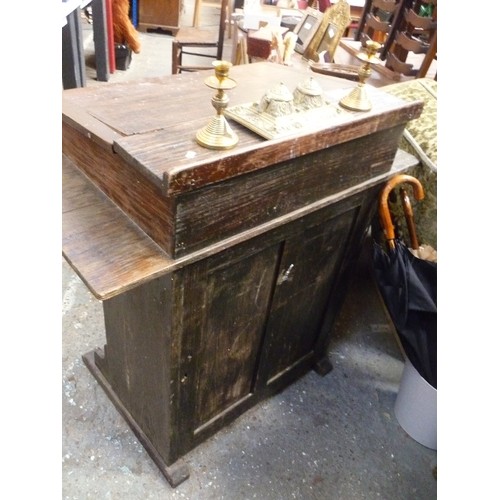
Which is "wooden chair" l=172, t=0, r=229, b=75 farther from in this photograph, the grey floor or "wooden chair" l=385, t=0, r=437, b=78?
the grey floor

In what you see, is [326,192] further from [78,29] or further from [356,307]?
[78,29]

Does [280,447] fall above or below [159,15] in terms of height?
below

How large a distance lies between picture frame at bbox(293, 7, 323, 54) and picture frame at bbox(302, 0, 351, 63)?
0.03 m

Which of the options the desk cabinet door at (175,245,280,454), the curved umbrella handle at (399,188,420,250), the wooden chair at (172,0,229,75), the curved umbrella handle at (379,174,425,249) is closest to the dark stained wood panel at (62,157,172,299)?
the desk cabinet door at (175,245,280,454)

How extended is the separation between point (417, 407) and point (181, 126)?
4.09 feet

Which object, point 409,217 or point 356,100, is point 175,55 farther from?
point 356,100

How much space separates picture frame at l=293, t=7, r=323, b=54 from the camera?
2.61m

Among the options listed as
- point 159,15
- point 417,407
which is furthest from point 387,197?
point 159,15

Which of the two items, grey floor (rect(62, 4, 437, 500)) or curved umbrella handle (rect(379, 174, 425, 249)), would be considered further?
grey floor (rect(62, 4, 437, 500))

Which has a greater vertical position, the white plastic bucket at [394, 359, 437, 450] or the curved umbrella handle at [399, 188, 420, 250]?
the curved umbrella handle at [399, 188, 420, 250]

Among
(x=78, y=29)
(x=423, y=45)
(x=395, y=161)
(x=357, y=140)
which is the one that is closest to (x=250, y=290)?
(x=357, y=140)

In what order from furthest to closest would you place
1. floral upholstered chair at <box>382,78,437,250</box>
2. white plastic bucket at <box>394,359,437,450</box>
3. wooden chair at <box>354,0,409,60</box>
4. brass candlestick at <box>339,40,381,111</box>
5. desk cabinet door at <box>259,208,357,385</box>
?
wooden chair at <box>354,0,409,60</box>, floral upholstered chair at <box>382,78,437,250</box>, white plastic bucket at <box>394,359,437,450</box>, desk cabinet door at <box>259,208,357,385</box>, brass candlestick at <box>339,40,381,111</box>

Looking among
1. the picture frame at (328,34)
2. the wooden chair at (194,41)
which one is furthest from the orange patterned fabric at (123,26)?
the picture frame at (328,34)

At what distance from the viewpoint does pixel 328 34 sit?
2.58 meters
